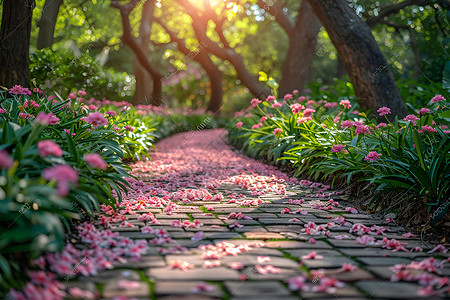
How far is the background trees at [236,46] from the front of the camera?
697 cm

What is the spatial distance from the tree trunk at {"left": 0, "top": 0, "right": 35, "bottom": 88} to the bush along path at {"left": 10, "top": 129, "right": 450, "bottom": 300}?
9.32ft

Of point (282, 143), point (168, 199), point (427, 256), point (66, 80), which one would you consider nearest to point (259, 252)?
point (427, 256)

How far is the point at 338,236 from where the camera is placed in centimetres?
301

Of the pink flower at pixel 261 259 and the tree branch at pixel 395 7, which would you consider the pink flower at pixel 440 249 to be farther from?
the tree branch at pixel 395 7

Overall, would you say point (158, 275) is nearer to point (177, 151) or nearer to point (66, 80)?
point (177, 151)

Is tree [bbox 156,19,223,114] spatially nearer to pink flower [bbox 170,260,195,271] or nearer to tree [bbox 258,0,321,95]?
tree [bbox 258,0,321,95]

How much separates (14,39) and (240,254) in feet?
15.8

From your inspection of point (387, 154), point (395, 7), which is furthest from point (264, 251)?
point (395, 7)

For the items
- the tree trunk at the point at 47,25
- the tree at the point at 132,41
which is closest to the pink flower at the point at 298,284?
the tree trunk at the point at 47,25

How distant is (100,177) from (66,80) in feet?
22.4

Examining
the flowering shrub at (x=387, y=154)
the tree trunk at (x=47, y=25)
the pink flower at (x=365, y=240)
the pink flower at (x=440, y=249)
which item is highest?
the tree trunk at (x=47, y=25)

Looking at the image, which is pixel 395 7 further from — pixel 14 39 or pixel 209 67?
pixel 14 39

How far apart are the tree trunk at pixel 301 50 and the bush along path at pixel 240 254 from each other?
26.9 ft

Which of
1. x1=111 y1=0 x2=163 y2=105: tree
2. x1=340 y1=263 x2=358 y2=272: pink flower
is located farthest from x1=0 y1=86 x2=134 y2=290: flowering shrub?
x1=111 y1=0 x2=163 y2=105: tree
